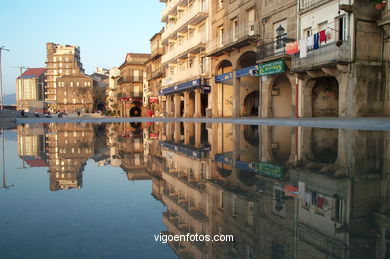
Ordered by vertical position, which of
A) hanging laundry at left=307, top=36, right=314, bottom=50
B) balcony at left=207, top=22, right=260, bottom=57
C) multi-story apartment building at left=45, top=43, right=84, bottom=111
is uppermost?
multi-story apartment building at left=45, top=43, right=84, bottom=111

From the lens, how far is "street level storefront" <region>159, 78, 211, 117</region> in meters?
35.7

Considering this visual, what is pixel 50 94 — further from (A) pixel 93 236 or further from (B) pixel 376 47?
(A) pixel 93 236

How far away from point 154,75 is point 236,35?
99.9 feet

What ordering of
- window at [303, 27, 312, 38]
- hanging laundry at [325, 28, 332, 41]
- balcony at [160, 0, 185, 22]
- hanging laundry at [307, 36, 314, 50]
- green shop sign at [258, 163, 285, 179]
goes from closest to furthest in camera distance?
1. green shop sign at [258, 163, 285, 179]
2. hanging laundry at [325, 28, 332, 41]
3. hanging laundry at [307, 36, 314, 50]
4. window at [303, 27, 312, 38]
5. balcony at [160, 0, 185, 22]

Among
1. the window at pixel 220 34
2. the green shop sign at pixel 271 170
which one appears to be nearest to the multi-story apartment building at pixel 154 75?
the window at pixel 220 34

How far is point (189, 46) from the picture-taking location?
38.8 metres

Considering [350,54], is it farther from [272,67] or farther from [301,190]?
[301,190]

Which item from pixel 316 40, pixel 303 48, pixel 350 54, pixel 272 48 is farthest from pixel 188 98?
pixel 350 54

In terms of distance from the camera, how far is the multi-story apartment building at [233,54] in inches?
1081

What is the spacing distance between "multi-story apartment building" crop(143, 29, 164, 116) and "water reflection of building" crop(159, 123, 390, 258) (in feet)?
160

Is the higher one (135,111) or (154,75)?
(154,75)

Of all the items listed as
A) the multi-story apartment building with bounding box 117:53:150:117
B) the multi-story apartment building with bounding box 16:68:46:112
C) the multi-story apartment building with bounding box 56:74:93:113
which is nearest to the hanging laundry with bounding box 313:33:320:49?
the multi-story apartment building with bounding box 117:53:150:117

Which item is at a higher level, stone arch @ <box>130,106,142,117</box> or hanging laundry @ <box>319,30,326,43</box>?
hanging laundry @ <box>319,30,326,43</box>

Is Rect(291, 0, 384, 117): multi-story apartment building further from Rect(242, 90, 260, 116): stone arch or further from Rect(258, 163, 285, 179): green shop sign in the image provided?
Rect(242, 90, 260, 116): stone arch
